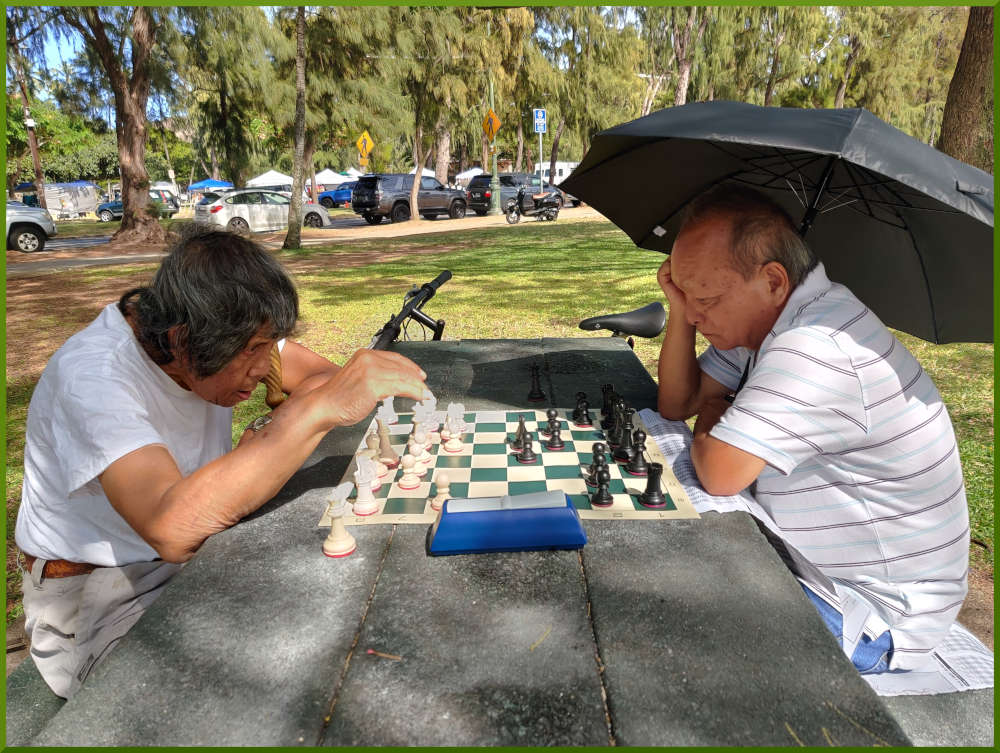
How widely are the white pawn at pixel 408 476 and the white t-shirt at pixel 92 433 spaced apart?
613 mm

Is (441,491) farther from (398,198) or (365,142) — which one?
(398,198)

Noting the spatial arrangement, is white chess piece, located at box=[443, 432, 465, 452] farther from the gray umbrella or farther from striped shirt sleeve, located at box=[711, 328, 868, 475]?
the gray umbrella

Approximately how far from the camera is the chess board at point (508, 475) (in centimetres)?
157

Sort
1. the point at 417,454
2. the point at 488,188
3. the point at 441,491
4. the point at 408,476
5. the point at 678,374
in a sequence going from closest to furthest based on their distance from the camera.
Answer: the point at 441,491 < the point at 408,476 < the point at 417,454 < the point at 678,374 < the point at 488,188

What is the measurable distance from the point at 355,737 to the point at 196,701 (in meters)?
0.28

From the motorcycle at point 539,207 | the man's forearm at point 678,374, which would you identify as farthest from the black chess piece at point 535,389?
the motorcycle at point 539,207

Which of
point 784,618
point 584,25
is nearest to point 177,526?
point 784,618

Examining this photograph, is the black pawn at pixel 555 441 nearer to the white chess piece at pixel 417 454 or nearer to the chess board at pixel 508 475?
the chess board at pixel 508 475

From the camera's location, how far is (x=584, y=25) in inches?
1024

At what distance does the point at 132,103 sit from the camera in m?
15.3

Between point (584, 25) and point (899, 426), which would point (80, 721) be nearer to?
point (899, 426)

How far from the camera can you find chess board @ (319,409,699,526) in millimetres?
1570

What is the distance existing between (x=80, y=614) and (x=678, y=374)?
1966mm

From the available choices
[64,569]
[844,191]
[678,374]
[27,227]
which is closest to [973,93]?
[844,191]
